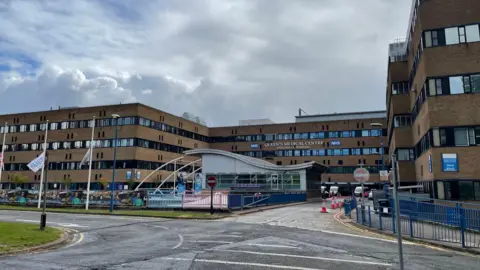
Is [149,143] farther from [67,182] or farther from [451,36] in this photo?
[451,36]

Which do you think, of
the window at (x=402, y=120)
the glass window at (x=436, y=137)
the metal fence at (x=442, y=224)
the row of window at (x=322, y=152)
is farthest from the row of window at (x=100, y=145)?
the metal fence at (x=442, y=224)

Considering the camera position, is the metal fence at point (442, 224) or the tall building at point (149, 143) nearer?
the metal fence at point (442, 224)

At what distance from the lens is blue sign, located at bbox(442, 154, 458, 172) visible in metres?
26.3

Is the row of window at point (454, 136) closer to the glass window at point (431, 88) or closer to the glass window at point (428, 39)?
the glass window at point (431, 88)

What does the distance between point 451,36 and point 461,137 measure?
285 inches

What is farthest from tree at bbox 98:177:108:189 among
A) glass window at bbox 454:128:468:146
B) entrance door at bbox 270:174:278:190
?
glass window at bbox 454:128:468:146

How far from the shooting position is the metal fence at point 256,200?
3148cm

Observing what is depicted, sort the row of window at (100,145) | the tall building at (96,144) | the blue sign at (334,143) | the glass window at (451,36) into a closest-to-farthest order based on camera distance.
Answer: the glass window at (451,36)
the tall building at (96,144)
the row of window at (100,145)
the blue sign at (334,143)

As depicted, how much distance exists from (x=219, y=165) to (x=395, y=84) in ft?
90.6

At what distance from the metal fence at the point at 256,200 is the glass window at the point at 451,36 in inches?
771

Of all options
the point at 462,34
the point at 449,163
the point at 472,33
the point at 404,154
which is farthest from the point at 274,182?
the point at 472,33

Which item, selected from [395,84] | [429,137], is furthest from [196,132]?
[429,137]

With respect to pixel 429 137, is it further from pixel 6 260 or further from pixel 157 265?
pixel 6 260

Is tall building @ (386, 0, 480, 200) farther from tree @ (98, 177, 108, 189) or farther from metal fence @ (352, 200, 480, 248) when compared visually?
tree @ (98, 177, 108, 189)
